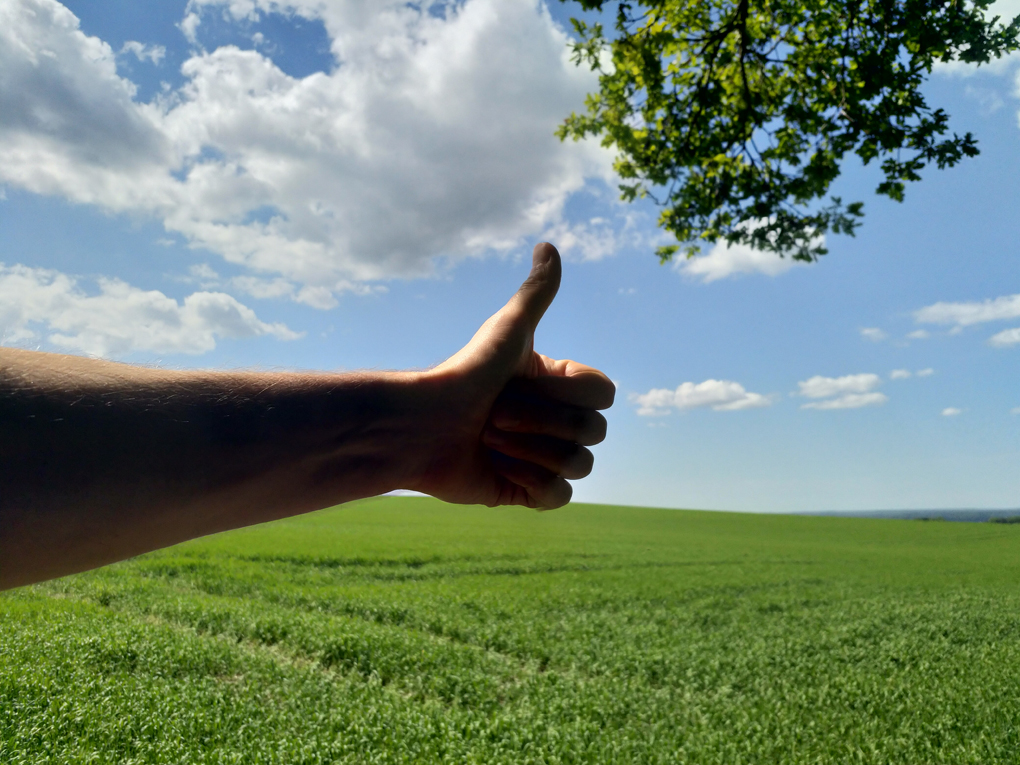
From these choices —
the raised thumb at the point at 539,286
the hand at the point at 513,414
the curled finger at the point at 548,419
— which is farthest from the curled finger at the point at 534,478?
Result: the raised thumb at the point at 539,286

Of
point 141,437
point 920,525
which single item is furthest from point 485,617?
point 920,525

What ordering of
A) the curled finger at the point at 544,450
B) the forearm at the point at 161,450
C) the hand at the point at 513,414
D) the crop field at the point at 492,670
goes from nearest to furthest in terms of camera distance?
the forearm at the point at 161,450 → the hand at the point at 513,414 → the curled finger at the point at 544,450 → the crop field at the point at 492,670

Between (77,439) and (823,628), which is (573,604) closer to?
(823,628)

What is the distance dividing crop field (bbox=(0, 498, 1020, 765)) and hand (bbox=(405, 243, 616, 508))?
3.43m

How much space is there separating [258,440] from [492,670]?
6026 mm

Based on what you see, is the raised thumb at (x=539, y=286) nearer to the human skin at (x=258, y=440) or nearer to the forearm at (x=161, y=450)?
the human skin at (x=258, y=440)

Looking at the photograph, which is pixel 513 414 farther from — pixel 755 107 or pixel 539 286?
pixel 755 107

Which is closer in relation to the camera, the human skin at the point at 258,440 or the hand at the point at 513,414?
the human skin at the point at 258,440

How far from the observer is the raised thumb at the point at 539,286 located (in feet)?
6.23

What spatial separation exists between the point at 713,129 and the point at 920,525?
102 ft

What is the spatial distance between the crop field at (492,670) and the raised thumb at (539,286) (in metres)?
3.89

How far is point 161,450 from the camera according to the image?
3.97 ft

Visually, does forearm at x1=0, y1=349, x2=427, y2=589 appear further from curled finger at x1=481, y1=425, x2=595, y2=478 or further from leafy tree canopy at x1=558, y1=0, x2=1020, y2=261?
leafy tree canopy at x1=558, y1=0, x2=1020, y2=261

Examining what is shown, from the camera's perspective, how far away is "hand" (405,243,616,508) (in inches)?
69.6
